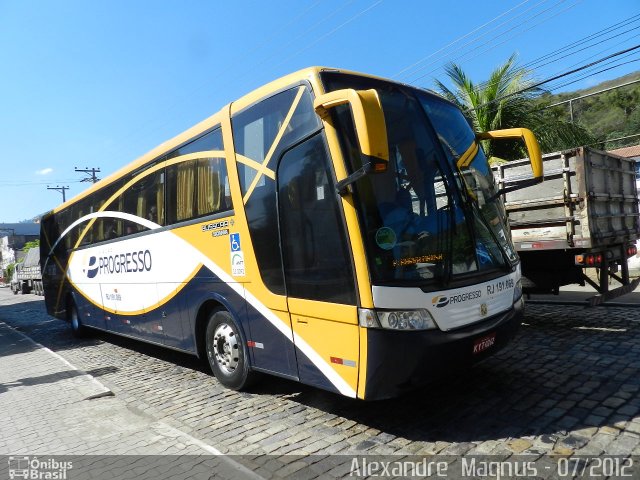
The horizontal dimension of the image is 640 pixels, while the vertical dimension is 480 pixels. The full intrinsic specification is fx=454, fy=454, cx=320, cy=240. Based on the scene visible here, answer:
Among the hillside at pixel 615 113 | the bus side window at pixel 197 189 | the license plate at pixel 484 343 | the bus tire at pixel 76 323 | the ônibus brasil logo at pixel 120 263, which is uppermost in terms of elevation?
the hillside at pixel 615 113

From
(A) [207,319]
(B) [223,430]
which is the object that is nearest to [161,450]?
(B) [223,430]

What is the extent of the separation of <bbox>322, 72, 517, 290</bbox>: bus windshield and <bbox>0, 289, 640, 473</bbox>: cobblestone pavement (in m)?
1.28

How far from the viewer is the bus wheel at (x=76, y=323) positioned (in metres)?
11.1

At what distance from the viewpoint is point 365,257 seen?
11.8 ft

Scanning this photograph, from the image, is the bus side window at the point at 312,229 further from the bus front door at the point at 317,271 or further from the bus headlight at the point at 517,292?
the bus headlight at the point at 517,292

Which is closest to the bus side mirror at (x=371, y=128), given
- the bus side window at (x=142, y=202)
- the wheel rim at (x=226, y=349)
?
the wheel rim at (x=226, y=349)

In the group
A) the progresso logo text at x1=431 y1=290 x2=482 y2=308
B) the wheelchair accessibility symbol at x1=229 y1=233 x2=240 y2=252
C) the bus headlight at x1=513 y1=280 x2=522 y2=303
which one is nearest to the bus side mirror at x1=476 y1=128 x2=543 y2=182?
the bus headlight at x1=513 y1=280 x2=522 y2=303

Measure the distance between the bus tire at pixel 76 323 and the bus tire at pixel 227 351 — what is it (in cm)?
691

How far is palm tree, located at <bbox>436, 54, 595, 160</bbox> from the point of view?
536 inches

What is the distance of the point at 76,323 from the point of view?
11328 mm

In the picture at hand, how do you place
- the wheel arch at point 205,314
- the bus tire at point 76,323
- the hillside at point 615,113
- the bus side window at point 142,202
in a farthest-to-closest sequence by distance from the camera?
the hillside at point 615,113
the bus tire at point 76,323
the bus side window at point 142,202
the wheel arch at point 205,314

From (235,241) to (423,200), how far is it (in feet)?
7.07

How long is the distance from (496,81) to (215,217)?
11.8 metres

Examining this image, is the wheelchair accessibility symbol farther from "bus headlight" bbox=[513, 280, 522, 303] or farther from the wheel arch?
"bus headlight" bbox=[513, 280, 522, 303]
